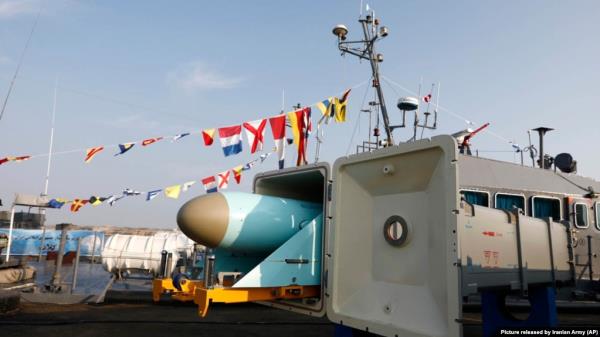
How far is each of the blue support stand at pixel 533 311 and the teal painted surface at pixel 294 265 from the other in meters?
3.55

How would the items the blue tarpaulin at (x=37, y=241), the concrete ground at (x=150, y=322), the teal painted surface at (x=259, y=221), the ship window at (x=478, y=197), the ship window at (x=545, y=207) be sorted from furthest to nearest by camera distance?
the blue tarpaulin at (x=37, y=241)
the ship window at (x=545, y=207)
the ship window at (x=478, y=197)
the concrete ground at (x=150, y=322)
the teal painted surface at (x=259, y=221)

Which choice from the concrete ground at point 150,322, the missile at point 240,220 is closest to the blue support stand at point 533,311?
the concrete ground at point 150,322

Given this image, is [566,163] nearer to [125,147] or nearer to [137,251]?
[125,147]

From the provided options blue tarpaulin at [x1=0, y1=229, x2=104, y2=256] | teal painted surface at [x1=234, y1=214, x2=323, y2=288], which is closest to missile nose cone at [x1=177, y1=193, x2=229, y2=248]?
teal painted surface at [x1=234, y1=214, x2=323, y2=288]

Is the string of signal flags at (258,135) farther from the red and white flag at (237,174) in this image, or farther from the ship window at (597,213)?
the ship window at (597,213)

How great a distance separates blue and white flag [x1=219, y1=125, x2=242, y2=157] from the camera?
1175cm

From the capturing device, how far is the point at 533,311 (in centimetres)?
708

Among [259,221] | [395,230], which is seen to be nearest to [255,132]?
[259,221]

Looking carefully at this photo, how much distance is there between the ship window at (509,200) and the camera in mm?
10523

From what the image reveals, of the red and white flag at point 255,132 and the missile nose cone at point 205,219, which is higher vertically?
the red and white flag at point 255,132

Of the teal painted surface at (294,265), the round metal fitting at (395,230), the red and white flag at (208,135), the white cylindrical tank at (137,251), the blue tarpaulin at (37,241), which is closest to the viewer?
the round metal fitting at (395,230)

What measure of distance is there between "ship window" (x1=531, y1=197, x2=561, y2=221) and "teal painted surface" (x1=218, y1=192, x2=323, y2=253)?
24.9 feet

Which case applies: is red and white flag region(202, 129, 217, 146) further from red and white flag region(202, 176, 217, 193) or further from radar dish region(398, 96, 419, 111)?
radar dish region(398, 96, 419, 111)

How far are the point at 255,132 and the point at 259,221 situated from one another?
22.5 feet
